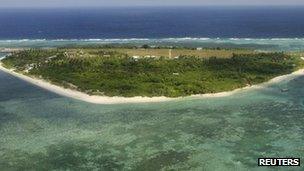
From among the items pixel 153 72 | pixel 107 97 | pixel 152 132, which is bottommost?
pixel 152 132

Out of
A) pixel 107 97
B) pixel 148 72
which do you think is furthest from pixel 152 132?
pixel 148 72

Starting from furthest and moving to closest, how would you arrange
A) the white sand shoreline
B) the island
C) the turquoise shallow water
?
the island
the white sand shoreline
the turquoise shallow water

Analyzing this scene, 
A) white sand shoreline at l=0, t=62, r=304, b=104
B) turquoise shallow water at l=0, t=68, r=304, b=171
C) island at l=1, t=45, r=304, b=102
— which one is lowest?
turquoise shallow water at l=0, t=68, r=304, b=171

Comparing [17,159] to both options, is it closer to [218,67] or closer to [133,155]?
[133,155]

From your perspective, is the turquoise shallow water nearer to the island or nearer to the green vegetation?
the island

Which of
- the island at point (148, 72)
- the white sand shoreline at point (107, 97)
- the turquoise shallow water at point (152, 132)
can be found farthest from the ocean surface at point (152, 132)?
the island at point (148, 72)

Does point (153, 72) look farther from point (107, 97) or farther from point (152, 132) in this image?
point (152, 132)

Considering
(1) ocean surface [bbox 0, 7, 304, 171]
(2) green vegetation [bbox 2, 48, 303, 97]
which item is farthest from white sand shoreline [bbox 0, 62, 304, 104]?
(1) ocean surface [bbox 0, 7, 304, 171]
